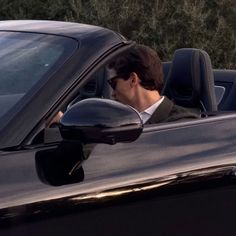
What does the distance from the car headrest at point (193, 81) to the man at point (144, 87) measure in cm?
62

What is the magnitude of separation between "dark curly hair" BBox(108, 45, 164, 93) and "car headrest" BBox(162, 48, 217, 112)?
612 mm

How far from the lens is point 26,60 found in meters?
2.99

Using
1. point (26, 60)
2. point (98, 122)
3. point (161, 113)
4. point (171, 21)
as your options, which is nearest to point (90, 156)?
point (98, 122)

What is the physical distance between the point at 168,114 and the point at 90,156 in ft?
2.69

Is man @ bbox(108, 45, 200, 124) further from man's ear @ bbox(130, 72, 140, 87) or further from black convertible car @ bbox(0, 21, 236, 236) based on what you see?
black convertible car @ bbox(0, 21, 236, 236)

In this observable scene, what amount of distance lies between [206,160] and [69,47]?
26.3 inches

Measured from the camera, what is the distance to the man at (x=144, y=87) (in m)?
3.38

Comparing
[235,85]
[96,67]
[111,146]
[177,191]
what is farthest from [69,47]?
[235,85]

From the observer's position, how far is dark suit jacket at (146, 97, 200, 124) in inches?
131

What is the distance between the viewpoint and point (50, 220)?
8.18 ft

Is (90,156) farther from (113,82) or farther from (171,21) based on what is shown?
(171,21)

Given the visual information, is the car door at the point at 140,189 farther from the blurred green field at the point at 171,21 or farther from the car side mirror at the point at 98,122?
the blurred green field at the point at 171,21

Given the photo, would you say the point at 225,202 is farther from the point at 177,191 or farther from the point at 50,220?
the point at 50,220

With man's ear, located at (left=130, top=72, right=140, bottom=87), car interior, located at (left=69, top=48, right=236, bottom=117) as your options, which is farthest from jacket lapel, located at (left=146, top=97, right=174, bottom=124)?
car interior, located at (left=69, top=48, right=236, bottom=117)
